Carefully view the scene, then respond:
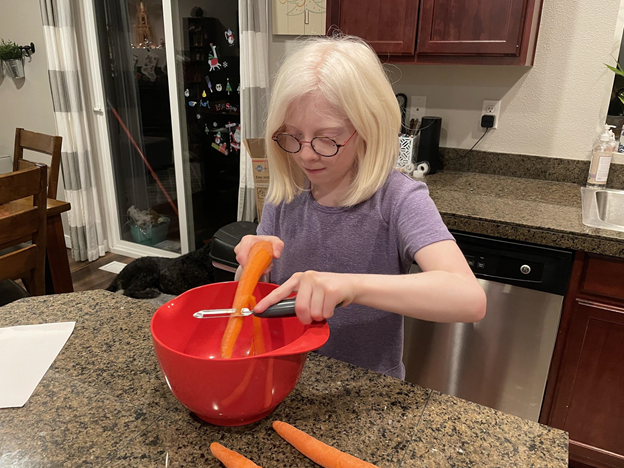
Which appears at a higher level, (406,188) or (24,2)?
(24,2)

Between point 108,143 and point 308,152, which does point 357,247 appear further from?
point 108,143

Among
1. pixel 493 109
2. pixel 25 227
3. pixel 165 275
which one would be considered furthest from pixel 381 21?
pixel 165 275

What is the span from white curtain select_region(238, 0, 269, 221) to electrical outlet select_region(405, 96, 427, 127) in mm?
733

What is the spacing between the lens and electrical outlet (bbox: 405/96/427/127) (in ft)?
7.15

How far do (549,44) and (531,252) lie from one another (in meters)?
0.93

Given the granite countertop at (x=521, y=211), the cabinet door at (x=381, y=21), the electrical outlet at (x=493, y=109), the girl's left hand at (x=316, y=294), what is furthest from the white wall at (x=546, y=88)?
the girl's left hand at (x=316, y=294)

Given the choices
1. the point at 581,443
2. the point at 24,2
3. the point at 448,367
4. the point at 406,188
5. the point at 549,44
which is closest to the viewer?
the point at 406,188

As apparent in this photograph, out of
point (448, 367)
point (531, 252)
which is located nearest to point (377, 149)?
point (531, 252)

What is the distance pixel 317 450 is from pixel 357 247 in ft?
1.57

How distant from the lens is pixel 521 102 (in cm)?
199

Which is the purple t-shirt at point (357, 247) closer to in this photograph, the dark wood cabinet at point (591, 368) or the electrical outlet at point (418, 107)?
the dark wood cabinet at point (591, 368)

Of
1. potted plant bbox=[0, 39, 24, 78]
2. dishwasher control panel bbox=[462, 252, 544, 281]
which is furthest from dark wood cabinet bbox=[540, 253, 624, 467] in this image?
potted plant bbox=[0, 39, 24, 78]

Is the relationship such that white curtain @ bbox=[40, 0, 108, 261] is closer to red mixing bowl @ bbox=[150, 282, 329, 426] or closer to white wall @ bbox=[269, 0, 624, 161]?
white wall @ bbox=[269, 0, 624, 161]

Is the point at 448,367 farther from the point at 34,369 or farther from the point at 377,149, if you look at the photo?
the point at 34,369
